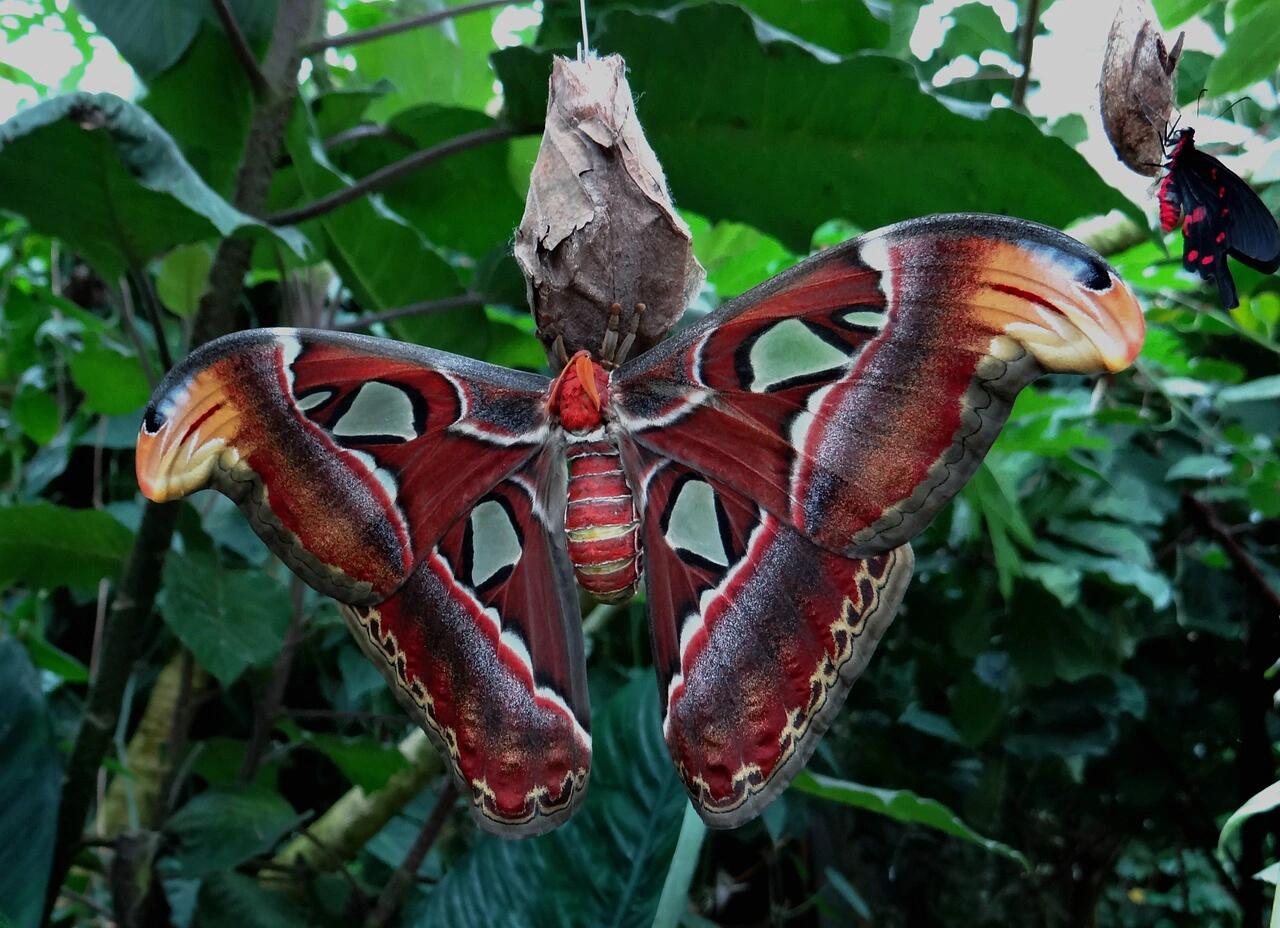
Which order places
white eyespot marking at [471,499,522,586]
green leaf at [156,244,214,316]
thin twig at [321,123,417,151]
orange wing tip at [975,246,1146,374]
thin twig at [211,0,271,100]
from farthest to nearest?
green leaf at [156,244,214,316]
thin twig at [321,123,417,151]
thin twig at [211,0,271,100]
white eyespot marking at [471,499,522,586]
orange wing tip at [975,246,1146,374]

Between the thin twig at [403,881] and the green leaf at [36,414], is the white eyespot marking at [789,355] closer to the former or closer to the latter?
the thin twig at [403,881]

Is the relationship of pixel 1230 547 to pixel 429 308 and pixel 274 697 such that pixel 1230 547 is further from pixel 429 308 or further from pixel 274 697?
pixel 274 697

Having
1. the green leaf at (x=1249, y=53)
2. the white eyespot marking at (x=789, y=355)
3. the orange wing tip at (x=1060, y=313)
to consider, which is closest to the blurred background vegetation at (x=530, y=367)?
the green leaf at (x=1249, y=53)

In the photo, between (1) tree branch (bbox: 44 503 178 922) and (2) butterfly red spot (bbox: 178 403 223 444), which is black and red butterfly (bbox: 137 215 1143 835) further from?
(1) tree branch (bbox: 44 503 178 922)

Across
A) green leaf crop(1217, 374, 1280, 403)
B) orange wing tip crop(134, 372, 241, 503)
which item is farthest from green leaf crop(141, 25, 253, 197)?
green leaf crop(1217, 374, 1280, 403)

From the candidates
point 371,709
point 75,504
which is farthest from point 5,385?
point 371,709
